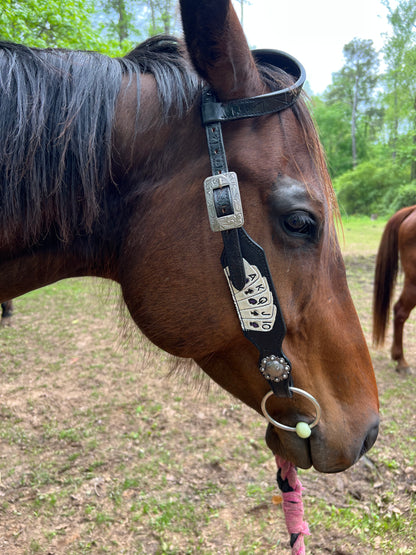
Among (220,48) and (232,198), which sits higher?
(220,48)

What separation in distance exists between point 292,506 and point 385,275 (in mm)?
3808

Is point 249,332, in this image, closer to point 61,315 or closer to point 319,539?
point 319,539

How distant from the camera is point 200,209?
1049mm

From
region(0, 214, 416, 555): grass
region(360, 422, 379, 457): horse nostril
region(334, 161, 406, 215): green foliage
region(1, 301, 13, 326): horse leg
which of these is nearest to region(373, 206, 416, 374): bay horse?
region(0, 214, 416, 555): grass

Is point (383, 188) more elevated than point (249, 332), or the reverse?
point (249, 332)

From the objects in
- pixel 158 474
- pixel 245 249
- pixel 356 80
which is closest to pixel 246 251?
pixel 245 249

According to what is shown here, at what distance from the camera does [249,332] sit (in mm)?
1086

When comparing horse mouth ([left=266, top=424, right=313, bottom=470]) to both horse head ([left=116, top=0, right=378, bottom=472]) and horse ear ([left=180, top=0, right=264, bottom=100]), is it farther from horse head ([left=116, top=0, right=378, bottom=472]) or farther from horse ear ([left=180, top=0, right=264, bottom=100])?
horse ear ([left=180, top=0, right=264, bottom=100])

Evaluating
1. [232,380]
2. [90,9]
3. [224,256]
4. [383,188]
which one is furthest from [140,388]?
[383,188]

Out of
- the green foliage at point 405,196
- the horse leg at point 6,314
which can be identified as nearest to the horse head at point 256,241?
the horse leg at point 6,314

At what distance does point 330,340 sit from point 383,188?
2740 centimetres

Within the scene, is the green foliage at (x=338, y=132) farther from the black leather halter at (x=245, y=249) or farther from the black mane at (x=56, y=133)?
the black mane at (x=56, y=133)

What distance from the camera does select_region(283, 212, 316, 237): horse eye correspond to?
1051 millimetres

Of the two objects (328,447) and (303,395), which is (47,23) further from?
(328,447)
